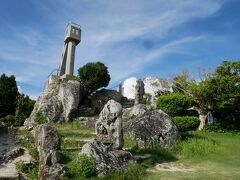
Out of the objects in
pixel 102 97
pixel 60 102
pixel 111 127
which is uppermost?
pixel 102 97

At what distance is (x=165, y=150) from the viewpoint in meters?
18.0

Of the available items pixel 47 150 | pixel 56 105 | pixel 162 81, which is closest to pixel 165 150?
pixel 47 150

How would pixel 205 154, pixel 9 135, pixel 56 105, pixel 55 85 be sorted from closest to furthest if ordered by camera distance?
pixel 205 154
pixel 9 135
pixel 56 105
pixel 55 85

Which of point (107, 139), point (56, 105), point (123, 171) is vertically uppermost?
point (56, 105)

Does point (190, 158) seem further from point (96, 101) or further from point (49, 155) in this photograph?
point (96, 101)

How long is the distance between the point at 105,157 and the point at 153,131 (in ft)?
17.2

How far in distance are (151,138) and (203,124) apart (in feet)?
25.7

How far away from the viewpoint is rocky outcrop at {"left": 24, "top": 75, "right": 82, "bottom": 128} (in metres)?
29.7

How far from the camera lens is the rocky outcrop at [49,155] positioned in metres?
13.0

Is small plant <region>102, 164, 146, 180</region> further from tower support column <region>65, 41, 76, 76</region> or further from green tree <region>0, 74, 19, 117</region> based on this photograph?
green tree <region>0, 74, 19, 117</region>

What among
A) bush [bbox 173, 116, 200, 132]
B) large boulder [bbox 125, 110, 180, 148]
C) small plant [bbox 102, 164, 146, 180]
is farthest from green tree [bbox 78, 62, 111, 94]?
small plant [bbox 102, 164, 146, 180]

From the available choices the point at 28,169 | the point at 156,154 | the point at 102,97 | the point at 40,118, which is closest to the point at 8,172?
the point at 28,169

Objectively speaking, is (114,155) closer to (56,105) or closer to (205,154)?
(205,154)

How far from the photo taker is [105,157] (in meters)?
14.2
